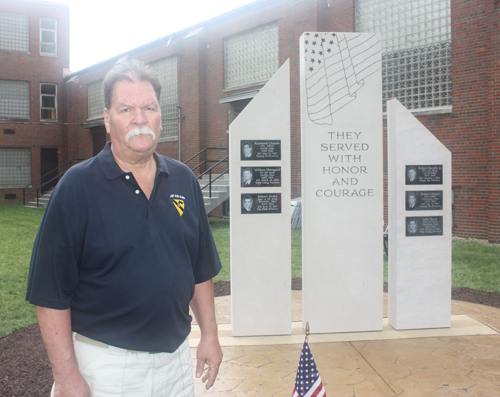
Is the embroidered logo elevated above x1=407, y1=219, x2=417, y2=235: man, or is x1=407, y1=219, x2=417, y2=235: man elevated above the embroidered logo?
the embroidered logo

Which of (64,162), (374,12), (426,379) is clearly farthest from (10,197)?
(426,379)

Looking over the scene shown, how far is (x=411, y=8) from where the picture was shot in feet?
42.1

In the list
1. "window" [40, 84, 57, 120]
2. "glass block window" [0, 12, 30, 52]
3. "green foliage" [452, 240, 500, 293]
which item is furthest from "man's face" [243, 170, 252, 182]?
"glass block window" [0, 12, 30, 52]

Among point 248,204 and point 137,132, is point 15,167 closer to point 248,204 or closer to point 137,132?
point 248,204

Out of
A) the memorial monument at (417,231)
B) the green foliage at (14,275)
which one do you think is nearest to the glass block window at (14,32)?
the green foliage at (14,275)

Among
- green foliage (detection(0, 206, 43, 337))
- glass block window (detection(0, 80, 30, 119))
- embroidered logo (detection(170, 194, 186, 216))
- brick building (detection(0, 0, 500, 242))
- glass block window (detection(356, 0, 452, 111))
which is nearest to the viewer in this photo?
embroidered logo (detection(170, 194, 186, 216))

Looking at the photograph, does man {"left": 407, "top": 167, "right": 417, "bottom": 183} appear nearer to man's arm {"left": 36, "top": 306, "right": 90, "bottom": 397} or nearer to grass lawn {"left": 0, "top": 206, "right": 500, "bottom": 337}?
grass lawn {"left": 0, "top": 206, "right": 500, "bottom": 337}

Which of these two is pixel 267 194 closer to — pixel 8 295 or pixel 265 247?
pixel 265 247

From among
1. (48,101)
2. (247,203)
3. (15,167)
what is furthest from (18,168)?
(247,203)

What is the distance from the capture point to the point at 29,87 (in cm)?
2572

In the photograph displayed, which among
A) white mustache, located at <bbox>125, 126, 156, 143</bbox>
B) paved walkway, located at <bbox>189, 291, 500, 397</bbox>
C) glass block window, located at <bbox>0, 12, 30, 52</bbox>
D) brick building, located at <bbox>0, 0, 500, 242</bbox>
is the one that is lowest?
paved walkway, located at <bbox>189, 291, 500, 397</bbox>

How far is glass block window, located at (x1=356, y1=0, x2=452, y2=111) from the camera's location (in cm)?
1232

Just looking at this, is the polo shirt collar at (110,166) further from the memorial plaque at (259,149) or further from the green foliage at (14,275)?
the green foliage at (14,275)

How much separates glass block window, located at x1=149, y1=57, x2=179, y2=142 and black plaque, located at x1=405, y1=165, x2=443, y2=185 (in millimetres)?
16310
